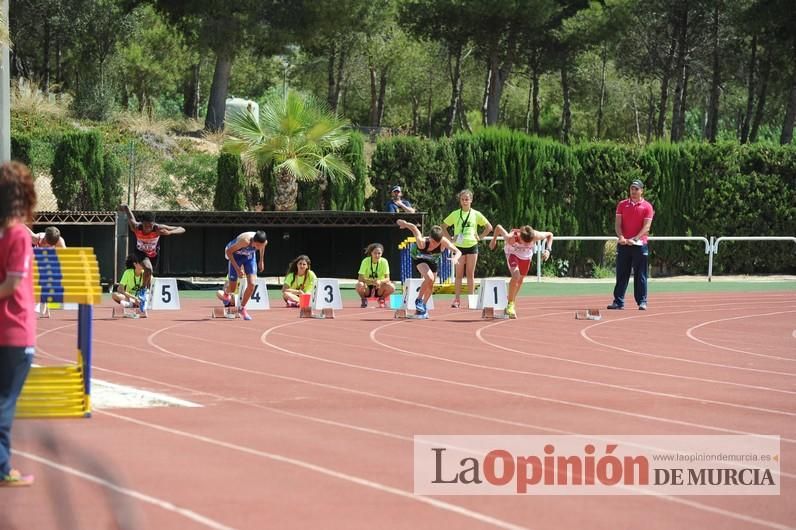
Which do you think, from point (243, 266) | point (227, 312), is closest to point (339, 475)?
point (227, 312)

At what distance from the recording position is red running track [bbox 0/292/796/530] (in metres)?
7.18

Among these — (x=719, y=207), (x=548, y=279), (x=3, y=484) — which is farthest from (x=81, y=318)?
(x=719, y=207)

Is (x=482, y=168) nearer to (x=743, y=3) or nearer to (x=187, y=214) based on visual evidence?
(x=187, y=214)

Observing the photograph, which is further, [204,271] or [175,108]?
[175,108]

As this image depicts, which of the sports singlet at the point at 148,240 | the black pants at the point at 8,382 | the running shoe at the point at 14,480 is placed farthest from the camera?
the sports singlet at the point at 148,240

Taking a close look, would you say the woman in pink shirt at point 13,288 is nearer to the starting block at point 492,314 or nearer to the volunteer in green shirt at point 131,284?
the volunteer in green shirt at point 131,284

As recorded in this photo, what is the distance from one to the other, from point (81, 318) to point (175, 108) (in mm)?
78933

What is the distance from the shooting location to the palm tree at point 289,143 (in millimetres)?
30516

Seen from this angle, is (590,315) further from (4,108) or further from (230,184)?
(230,184)

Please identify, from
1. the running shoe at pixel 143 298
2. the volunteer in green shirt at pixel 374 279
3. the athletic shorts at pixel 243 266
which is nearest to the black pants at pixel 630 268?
the volunteer in green shirt at pixel 374 279

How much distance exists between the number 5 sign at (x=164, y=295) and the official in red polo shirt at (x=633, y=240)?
7.20 meters

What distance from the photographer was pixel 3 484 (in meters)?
7.49

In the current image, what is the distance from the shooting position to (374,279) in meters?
23.5

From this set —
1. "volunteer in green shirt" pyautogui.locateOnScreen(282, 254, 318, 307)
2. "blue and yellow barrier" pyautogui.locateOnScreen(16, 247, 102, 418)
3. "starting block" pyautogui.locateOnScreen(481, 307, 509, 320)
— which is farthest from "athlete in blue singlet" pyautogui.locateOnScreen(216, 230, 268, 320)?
"blue and yellow barrier" pyautogui.locateOnScreen(16, 247, 102, 418)
